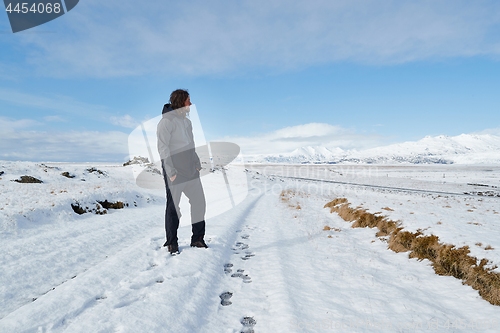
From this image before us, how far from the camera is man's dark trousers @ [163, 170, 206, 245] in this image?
18.0 feet

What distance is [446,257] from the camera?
547cm

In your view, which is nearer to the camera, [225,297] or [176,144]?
[225,297]

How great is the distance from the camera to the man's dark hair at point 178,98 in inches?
218

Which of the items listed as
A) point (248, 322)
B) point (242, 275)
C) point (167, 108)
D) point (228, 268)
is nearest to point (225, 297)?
point (248, 322)

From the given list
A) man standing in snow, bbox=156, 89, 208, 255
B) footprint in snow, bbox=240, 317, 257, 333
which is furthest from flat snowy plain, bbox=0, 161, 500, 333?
man standing in snow, bbox=156, 89, 208, 255

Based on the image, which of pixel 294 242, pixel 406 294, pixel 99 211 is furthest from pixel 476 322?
pixel 99 211

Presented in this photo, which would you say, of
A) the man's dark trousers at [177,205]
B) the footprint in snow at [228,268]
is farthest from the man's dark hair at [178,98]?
the footprint in snow at [228,268]

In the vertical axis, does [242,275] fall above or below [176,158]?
below

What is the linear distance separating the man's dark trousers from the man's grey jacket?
181 mm

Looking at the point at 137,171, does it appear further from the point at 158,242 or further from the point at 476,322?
the point at 476,322

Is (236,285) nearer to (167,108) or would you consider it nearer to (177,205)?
(177,205)

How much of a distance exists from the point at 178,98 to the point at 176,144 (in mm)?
1033

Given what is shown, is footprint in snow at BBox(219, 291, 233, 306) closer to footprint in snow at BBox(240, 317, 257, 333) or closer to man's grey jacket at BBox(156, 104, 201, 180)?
footprint in snow at BBox(240, 317, 257, 333)

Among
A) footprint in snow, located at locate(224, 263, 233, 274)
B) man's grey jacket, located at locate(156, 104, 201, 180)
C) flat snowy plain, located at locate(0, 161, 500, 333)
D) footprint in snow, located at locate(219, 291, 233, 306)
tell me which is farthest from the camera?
man's grey jacket, located at locate(156, 104, 201, 180)
